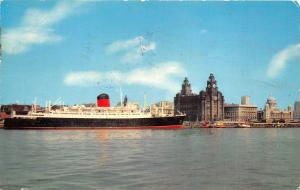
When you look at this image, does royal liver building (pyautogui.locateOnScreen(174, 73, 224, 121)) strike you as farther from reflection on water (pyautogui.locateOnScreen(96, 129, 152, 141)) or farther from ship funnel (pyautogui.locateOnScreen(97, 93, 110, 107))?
reflection on water (pyautogui.locateOnScreen(96, 129, 152, 141))

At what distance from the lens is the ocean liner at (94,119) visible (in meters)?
59.1

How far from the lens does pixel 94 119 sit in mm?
60562

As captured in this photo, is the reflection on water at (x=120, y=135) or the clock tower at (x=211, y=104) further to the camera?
the clock tower at (x=211, y=104)

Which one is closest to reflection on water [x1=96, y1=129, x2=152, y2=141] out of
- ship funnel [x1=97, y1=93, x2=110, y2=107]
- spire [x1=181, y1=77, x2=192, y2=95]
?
ship funnel [x1=97, y1=93, x2=110, y2=107]

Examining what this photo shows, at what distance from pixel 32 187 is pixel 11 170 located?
9.94 ft

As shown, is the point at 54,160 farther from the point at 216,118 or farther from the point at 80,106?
the point at 216,118

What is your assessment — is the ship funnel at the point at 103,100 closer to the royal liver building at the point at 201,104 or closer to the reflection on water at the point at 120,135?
the reflection on water at the point at 120,135

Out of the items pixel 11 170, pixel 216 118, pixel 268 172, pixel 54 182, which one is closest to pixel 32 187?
pixel 54 182

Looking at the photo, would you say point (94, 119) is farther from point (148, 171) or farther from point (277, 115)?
point (277, 115)

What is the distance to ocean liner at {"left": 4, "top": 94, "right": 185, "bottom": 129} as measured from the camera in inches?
2327

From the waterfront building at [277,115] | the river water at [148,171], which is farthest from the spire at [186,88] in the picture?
the river water at [148,171]

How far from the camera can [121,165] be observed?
15555 millimetres

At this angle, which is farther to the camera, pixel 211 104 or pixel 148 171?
pixel 211 104

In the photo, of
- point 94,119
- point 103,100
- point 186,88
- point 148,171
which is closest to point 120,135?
point 94,119
